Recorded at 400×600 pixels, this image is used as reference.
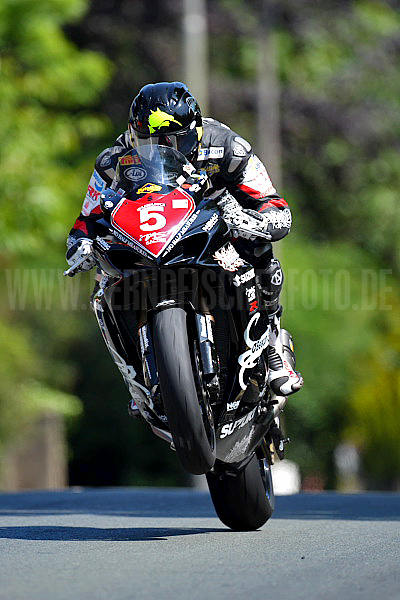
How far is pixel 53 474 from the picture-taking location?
26.3m

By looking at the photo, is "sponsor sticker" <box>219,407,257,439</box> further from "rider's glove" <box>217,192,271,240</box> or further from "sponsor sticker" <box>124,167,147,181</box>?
"sponsor sticker" <box>124,167,147,181</box>

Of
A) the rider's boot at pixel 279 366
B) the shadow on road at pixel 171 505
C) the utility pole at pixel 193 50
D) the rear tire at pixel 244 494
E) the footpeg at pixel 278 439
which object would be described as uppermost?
the utility pole at pixel 193 50

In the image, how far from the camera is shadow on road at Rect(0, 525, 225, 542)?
25.1 ft

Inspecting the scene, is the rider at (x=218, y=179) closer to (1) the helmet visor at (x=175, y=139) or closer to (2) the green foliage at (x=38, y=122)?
(1) the helmet visor at (x=175, y=139)

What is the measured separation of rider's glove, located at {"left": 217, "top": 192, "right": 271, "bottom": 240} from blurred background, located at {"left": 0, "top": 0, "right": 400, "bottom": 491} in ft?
42.2

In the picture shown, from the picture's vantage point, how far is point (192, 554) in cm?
688

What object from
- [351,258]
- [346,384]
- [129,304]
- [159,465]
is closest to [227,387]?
[129,304]

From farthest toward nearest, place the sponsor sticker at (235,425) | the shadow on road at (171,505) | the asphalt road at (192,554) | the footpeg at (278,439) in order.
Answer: the shadow on road at (171,505), the footpeg at (278,439), the sponsor sticker at (235,425), the asphalt road at (192,554)

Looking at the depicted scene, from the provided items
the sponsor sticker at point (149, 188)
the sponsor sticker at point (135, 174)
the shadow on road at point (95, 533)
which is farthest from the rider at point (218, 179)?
the shadow on road at point (95, 533)

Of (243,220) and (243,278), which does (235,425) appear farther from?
(243,220)

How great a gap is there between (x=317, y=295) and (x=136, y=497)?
21.1m

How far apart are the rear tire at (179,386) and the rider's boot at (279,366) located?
990mm

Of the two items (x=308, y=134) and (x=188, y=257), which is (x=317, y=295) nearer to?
(x=308, y=134)

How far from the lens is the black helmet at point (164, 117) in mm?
7355
